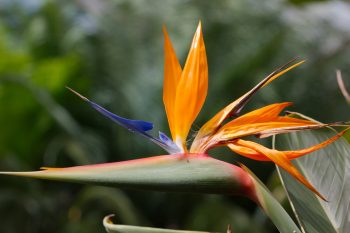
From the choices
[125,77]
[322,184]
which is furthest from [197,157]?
[125,77]

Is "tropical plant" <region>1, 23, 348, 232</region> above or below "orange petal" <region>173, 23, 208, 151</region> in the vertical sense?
below

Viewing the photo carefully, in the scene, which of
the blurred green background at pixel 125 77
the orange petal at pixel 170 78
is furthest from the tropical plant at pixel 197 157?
the blurred green background at pixel 125 77

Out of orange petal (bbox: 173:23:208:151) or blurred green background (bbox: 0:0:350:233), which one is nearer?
orange petal (bbox: 173:23:208:151)

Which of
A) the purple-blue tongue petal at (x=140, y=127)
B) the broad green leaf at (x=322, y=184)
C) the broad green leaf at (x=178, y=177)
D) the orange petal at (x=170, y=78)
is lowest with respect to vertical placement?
the broad green leaf at (x=322, y=184)

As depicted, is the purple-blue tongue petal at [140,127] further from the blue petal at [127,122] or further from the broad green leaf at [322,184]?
the broad green leaf at [322,184]

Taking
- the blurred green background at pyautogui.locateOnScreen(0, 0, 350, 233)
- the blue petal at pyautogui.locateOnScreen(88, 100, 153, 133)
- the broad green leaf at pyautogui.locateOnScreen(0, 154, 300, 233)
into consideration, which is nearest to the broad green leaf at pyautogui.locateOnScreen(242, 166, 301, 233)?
the broad green leaf at pyautogui.locateOnScreen(0, 154, 300, 233)

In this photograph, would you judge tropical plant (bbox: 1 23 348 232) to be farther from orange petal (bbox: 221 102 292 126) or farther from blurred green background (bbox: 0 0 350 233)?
blurred green background (bbox: 0 0 350 233)

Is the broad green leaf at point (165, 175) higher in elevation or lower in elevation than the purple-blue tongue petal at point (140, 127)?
lower

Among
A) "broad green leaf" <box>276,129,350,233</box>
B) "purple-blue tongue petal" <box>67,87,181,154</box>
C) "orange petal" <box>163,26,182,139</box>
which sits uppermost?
"orange petal" <box>163,26,182,139</box>
